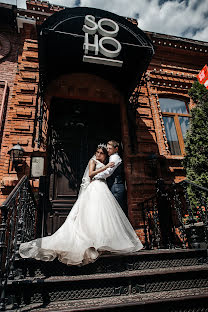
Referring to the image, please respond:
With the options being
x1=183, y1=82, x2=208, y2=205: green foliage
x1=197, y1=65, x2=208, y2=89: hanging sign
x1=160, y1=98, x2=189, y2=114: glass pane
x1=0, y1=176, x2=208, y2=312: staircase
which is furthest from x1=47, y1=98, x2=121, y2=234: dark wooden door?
x1=197, y1=65, x2=208, y2=89: hanging sign

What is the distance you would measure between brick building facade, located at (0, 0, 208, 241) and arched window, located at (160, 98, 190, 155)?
0.11 feet

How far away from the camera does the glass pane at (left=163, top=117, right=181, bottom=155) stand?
→ 22.2 feet

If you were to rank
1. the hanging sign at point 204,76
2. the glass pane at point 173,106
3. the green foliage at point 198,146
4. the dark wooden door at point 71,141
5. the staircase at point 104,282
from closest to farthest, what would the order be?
the staircase at point 104,282 → the green foliage at point 198,146 → the dark wooden door at point 71,141 → the hanging sign at point 204,76 → the glass pane at point 173,106

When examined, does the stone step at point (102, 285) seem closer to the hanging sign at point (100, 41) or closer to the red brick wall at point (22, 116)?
the red brick wall at point (22, 116)

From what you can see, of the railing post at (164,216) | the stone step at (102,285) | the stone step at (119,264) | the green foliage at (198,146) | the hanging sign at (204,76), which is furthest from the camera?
the hanging sign at (204,76)

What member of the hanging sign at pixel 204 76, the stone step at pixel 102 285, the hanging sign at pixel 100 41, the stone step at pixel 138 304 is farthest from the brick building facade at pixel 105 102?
the stone step at pixel 138 304

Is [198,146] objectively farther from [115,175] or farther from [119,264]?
[119,264]

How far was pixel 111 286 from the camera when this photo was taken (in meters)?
2.58

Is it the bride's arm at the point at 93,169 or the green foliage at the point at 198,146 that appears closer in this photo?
the bride's arm at the point at 93,169

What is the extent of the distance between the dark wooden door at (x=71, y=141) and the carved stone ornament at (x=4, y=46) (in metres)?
2.21

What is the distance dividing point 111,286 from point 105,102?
16.8ft

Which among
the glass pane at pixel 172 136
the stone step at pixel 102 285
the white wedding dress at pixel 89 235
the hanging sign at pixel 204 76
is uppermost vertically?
the hanging sign at pixel 204 76

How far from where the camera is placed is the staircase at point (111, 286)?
7.37 feet

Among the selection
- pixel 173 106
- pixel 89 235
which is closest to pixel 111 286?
pixel 89 235
